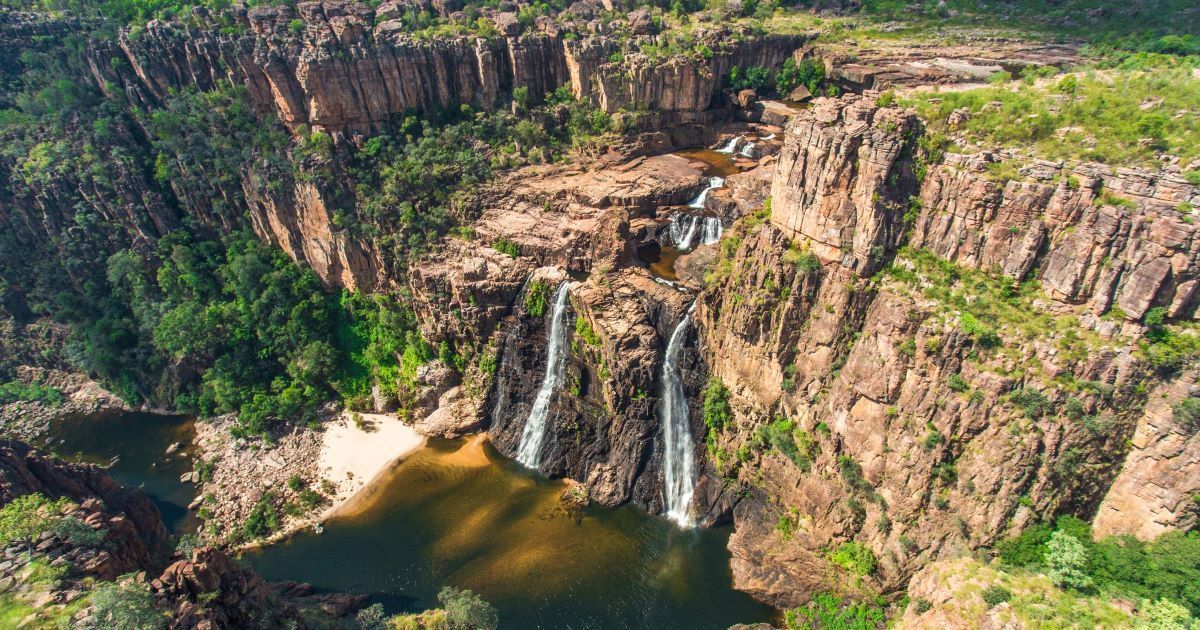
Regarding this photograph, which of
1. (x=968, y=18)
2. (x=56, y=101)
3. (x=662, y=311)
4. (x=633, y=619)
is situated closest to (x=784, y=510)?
(x=633, y=619)

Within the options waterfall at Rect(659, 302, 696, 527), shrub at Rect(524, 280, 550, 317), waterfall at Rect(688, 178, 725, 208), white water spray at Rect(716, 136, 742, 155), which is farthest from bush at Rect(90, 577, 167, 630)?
white water spray at Rect(716, 136, 742, 155)

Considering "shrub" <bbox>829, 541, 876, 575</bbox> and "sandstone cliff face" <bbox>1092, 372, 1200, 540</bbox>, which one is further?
"shrub" <bbox>829, 541, 876, 575</bbox>

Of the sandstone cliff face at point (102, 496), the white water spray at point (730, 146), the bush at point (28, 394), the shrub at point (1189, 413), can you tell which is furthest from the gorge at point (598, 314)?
the bush at point (28, 394)

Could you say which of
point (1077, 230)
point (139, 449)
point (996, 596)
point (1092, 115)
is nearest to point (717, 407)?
point (996, 596)

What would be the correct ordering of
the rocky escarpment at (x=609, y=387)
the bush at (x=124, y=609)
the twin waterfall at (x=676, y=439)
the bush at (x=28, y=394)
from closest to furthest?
the bush at (x=124, y=609), the twin waterfall at (x=676, y=439), the rocky escarpment at (x=609, y=387), the bush at (x=28, y=394)

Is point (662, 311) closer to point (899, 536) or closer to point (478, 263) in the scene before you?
point (478, 263)

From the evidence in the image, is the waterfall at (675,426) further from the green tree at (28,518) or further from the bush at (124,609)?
the green tree at (28,518)

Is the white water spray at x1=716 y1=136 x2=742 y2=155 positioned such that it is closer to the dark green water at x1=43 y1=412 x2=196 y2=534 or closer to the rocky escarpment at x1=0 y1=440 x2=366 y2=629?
the rocky escarpment at x1=0 y1=440 x2=366 y2=629
